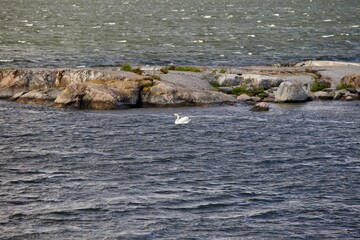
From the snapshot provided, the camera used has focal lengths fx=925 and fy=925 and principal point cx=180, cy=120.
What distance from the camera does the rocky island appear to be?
60.4 metres

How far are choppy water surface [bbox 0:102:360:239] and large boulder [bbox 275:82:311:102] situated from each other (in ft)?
4.91

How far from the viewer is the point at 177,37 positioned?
119 meters

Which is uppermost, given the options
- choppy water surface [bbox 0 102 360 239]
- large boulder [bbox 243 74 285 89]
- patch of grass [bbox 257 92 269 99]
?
large boulder [bbox 243 74 285 89]

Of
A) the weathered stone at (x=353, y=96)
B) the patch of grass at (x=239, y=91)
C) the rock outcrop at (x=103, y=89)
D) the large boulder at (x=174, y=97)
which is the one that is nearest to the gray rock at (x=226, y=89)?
the patch of grass at (x=239, y=91)

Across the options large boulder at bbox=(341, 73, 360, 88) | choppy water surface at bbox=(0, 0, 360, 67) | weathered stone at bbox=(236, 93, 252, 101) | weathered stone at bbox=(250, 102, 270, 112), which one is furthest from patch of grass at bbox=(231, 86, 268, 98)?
choppy water surface at bbox=(0, 0, 360, 67)

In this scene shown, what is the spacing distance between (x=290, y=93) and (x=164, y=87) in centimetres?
844

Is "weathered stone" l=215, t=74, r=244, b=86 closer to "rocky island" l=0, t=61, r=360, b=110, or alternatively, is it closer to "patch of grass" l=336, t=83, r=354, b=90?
"rocky island" l=0, t=61, r=360, b=110

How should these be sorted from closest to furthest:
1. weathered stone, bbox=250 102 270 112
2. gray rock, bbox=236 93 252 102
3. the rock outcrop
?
1. weathered stone, bbox=250 102 270 112
2. the rock outcrop
3. gray rock, bbox=236 93 252 102

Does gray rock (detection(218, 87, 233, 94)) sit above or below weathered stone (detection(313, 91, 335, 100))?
above

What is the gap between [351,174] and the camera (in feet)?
141

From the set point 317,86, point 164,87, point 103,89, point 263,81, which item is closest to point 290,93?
point 263,81

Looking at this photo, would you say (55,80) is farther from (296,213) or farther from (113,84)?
(296,213)

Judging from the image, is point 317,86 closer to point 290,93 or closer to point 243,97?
point 290,93

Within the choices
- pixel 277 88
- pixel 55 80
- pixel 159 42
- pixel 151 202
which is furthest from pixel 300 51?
pixel 151 202
